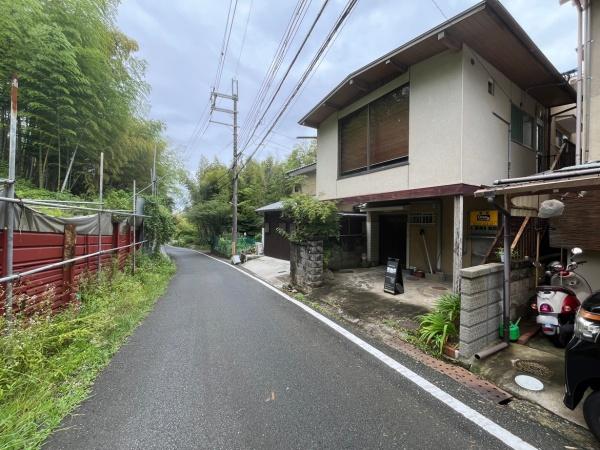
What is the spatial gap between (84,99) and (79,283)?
4521mm

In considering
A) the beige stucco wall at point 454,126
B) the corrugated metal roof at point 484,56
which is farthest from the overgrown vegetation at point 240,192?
the beige stucco wall at point 454,126

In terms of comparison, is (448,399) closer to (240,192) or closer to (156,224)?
(156,224)

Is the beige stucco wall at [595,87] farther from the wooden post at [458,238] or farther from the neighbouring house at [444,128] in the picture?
the wooden post at [458,238]

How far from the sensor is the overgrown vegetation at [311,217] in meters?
6.95

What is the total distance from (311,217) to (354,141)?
2615 mm

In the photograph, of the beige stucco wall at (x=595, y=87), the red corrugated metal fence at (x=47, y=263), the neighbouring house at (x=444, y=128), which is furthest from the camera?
the neighbouring house at (x=444, y=128)

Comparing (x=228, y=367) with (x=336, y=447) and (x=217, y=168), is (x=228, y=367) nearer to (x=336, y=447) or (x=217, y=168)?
(x=336, y=447)

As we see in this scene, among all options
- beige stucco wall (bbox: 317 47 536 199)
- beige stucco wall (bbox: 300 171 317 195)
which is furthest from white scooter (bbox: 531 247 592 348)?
beige stucco wall (bbox: 300 171 317 195)

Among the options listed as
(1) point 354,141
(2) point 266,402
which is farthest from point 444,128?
(2) point 266,402

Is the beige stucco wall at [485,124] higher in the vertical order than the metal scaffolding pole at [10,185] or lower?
higher

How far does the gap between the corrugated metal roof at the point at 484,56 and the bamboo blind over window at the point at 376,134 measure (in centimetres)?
46

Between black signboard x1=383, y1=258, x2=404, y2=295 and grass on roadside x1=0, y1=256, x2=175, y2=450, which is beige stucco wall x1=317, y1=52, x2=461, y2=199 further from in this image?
grass on roadside x1=0, y1=256, x2=175, y2=450

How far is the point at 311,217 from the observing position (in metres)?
6.90

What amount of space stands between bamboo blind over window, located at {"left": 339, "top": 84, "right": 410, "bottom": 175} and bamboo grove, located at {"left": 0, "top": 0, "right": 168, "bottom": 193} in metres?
6.54
